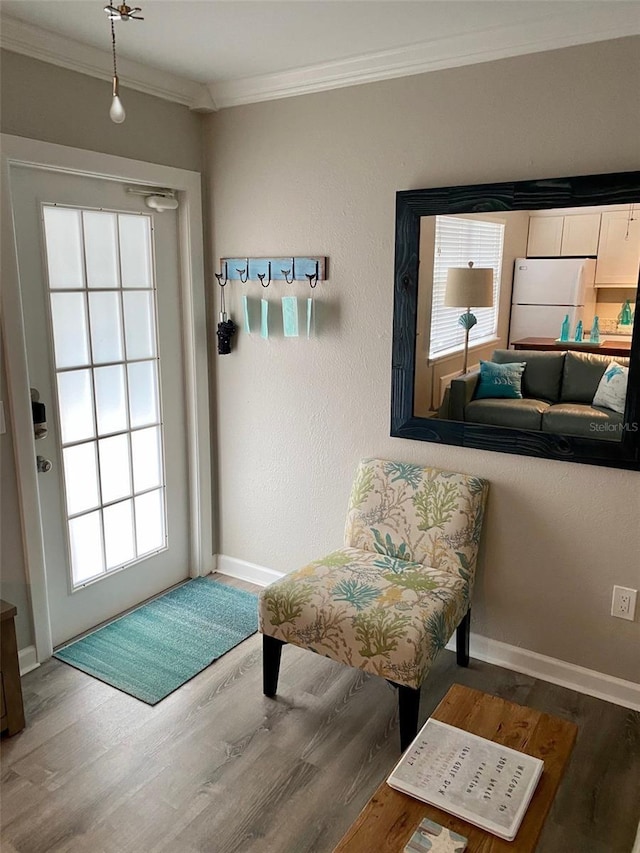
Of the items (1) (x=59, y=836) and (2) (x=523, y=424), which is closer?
(1) (x=59, y=836)

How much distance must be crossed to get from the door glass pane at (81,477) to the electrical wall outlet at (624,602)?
2.15 m

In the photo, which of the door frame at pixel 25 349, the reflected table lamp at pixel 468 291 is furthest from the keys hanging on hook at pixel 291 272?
the reflected table lamp at pixel 468 291

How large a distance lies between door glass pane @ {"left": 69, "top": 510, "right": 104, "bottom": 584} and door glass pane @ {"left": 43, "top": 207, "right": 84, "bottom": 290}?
1.00 meters

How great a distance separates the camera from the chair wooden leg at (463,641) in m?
2.59

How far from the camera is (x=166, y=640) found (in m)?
2.80

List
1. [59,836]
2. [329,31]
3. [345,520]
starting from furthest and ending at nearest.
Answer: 1. [345,520]
2. [329,31]
3. [59,836]

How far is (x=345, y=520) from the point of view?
2955 mm

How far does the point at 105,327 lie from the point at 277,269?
801 mm

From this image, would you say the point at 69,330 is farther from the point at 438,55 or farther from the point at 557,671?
the point at 557,671

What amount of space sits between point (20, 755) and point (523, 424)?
6.90 feet

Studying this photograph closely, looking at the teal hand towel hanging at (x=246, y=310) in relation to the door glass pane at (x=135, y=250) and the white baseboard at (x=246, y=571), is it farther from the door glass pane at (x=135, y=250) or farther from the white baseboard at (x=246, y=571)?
the white baseboard at (x=246, y=571)

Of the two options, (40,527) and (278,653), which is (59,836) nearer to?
(278,653)

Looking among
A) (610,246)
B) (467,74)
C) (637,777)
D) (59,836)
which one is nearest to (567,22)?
(467,74)

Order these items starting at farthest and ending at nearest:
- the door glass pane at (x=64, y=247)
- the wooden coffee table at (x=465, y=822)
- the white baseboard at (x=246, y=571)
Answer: the white baseboard at (x=246, y=571) → the door glass pane at (x=64, y=247) → the wooden coffee table at (x=465, y=822)
